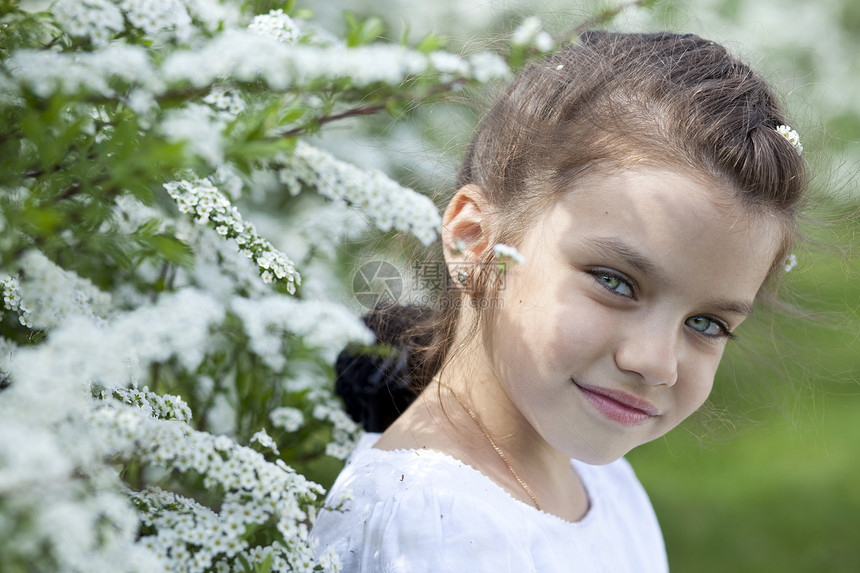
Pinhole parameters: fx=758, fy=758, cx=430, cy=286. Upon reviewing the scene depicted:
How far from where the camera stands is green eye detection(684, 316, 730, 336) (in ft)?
4.74

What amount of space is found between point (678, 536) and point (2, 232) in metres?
3.93

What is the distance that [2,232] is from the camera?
2.73ft

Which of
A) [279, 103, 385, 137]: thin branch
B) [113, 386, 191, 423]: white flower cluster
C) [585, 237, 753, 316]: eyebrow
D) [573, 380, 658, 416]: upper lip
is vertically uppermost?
[279, 103, 385, 137]: thin branch

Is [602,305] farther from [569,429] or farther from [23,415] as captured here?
[23,415]

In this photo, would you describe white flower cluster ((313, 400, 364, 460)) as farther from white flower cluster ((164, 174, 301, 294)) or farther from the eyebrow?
the eyebrow

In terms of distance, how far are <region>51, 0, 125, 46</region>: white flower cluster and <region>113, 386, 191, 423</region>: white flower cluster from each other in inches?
18.9

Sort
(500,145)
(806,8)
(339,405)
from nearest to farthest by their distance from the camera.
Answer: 1. (500,145)
2. (339,405)
3. (806,8)

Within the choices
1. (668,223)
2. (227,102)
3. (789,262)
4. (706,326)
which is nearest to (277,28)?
(227,102)

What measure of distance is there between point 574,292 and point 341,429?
2.23 feet

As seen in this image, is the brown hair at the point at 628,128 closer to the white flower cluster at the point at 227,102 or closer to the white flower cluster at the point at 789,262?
the white flower cluster at the point at 789,262

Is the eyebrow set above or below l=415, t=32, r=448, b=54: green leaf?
below

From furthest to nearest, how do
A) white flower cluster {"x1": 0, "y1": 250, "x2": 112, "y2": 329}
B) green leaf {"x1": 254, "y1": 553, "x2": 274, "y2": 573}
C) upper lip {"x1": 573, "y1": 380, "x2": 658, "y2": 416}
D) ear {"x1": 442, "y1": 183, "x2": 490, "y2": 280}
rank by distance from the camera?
ear {"x1": 442, "y1": 183, "x2": 490, "y2": 280} → upper lip {"x1": 573, "y1": 380, "x2": 658, "y2": 416} → green leaf {"x1": 254, "y1": 553, "x2": 274, "y2": 573} → white flower cluster {"x1": 0, "y1": 250, "x2": 112, "y2": 329}

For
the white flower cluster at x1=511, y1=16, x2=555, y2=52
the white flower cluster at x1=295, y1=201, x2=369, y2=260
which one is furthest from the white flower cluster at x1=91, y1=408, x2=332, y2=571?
the white flower cluster at x1=295, y1=201, x2=369, y2=260

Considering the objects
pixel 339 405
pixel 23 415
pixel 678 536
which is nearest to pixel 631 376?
pixel 339 405
